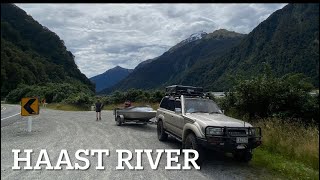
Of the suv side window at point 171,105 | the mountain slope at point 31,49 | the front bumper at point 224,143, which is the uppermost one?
the mountain slope at point 31,49

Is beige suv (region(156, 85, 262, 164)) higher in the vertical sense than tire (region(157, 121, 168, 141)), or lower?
higher

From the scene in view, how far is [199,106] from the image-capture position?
12445mm

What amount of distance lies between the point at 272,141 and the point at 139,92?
126 ft

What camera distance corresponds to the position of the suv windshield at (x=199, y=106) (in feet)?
40.0

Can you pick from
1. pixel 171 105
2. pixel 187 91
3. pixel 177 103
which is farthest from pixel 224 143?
pixel 187 91

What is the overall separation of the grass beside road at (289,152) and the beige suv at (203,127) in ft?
2.37

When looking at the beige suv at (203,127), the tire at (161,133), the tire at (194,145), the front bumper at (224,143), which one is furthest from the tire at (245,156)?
the tire at (161,133)

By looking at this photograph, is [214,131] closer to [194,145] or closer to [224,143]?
[224,143]

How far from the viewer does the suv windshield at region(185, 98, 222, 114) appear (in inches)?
480

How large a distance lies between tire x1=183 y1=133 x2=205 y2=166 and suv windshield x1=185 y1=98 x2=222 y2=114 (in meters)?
1.68

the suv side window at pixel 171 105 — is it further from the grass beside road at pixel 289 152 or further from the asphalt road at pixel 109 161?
the grass beside road at pixel 289 152

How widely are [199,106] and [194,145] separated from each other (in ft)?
8.83

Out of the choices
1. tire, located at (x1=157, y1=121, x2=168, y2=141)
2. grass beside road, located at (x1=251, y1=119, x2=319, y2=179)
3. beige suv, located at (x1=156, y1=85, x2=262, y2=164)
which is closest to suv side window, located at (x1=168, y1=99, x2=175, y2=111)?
beige suv, located at (x1=156, y1=85, x2=262, y2=164)

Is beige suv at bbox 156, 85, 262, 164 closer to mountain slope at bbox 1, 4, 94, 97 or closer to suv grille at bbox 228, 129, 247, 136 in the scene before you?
suv grille at bbox 228, 129, 247, 136
